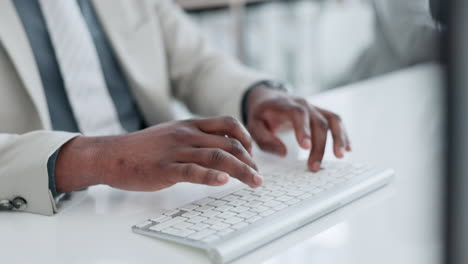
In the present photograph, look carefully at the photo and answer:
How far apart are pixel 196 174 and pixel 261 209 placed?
79 mm

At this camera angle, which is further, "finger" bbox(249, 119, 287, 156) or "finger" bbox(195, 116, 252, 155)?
"finger" bbox(249, 119, 287, 156)

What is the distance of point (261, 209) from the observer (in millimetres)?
477

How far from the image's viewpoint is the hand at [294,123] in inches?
26.6

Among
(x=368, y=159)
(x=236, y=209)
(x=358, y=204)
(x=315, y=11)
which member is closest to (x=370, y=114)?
(x=368, y=159)

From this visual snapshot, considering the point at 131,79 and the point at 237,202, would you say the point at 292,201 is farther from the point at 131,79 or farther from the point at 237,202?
the point at 131,79

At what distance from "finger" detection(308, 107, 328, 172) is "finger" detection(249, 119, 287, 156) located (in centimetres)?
7

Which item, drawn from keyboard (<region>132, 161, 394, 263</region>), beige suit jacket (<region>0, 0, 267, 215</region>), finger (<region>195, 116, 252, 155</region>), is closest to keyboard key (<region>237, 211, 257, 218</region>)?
keyboard (<region>132, 161, 394, 263</region>)

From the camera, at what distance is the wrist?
1.80 ft

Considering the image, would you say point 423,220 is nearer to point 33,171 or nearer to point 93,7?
point 33,171

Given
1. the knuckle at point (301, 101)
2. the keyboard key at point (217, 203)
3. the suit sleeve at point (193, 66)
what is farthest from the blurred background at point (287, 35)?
the keyboard key at point (217, 203)

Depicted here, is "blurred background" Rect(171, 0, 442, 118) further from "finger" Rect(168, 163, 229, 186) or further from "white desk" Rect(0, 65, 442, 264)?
"finger" Rect(168, 163, 229, 186)

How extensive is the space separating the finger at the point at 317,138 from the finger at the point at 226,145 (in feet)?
0.38

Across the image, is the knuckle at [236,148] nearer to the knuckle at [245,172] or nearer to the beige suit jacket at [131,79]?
the knuckle at [245,172]

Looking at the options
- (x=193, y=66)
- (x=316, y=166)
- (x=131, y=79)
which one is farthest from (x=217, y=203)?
(x=193, y=66)
